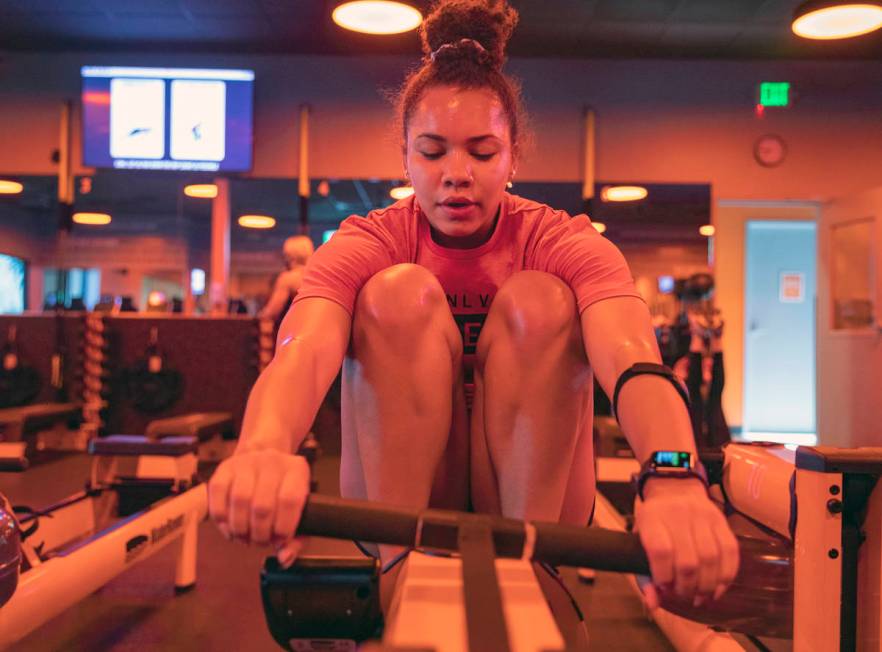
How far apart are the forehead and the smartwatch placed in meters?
0.64

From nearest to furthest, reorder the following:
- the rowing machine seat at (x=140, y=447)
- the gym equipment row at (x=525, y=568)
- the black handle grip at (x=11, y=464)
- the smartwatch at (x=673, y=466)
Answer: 1. the gym equipment row at (x=525, y=568)
2. the smartwatch at (x=673, y=466)
3. the black handle grip at (x=11, y=464)
4. the rowing machine seat at (x=140, y=447)

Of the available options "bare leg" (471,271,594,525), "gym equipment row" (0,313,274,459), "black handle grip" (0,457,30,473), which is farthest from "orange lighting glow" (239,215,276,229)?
"bare leg" (471,271,594,525)

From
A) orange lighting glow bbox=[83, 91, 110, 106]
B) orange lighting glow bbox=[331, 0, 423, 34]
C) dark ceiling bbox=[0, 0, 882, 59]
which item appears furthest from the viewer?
orange lighting glow bbox=[83, 91, 110, 106]

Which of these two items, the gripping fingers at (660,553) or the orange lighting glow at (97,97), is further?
the orange lighting glow at (97,97)

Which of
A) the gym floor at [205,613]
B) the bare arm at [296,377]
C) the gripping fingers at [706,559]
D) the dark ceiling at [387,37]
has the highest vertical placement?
the dark ceiling at [387,37]

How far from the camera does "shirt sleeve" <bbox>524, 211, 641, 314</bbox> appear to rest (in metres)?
1.16

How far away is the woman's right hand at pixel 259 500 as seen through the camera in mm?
756

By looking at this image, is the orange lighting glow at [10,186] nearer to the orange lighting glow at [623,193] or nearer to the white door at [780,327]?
the orange lighting glow at [623,193]

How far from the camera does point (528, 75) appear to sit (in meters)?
5.98

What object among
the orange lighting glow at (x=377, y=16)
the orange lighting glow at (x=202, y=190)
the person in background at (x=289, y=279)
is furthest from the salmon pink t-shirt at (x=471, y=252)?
the orange lighting glow at (x=202, y=190)

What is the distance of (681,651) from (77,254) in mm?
9669

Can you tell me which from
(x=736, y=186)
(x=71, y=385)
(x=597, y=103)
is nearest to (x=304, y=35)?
(x=597, y=103)

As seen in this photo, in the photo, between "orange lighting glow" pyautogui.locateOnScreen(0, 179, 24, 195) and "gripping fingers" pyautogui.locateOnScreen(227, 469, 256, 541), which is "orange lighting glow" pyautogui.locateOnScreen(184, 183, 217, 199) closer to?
"orange lighting glow" pyautogui.locateOnScreen(0, 179, 24, 195)

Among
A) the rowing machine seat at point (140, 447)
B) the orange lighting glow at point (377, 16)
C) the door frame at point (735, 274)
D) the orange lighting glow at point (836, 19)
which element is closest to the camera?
the rowing machine seat at point (140, 447)
